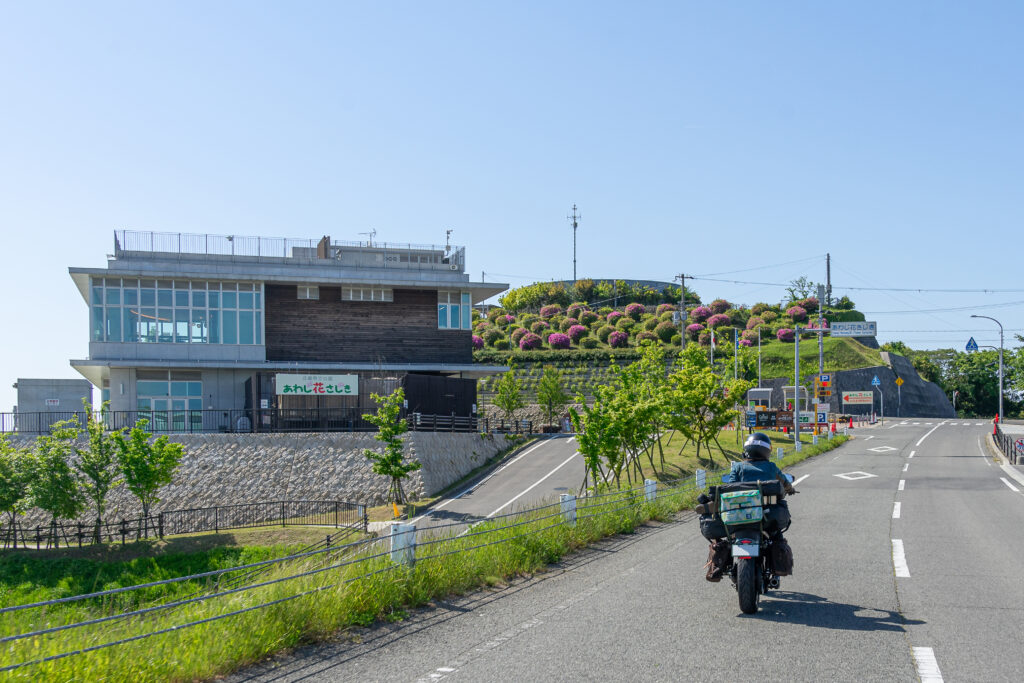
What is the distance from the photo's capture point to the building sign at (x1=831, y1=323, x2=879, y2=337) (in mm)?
84125

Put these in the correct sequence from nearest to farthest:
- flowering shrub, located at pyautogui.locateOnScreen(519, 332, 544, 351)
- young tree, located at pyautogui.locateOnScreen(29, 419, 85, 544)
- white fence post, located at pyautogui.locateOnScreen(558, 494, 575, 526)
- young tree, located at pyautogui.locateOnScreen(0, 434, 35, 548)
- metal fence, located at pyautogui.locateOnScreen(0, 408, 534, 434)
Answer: white fence post, located at pyautogui.locateOnScreen(558, 494, 575, 526) → young tree, located at pyautogui.locateOnScreen(29, 419, 85, 544) → young tree, located at pyautogui.locateOnScreen(0, 434, 35, 548) → metal fence, located at pyautogui.locateOnScreen(0, 408, 534, 434) → flowering shrub, located at pyautogui.locateOnScreen(519, 332, 544, 351)

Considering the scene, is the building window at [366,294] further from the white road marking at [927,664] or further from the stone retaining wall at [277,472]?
the white road marking at [927,664]

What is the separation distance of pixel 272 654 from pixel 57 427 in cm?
2904

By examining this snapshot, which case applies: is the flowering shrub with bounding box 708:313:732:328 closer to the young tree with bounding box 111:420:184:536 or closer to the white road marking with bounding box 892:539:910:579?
the young tree with bounding box 111:420:184:536

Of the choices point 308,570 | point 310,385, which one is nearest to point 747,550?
point 308,570

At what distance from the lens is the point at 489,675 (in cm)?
638

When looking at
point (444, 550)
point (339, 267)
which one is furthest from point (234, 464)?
point (444, 550)

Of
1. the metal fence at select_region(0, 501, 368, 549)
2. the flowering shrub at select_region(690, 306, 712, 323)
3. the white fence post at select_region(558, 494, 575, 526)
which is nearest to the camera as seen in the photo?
the white fence post at select_region(558, 494, 575, 526)

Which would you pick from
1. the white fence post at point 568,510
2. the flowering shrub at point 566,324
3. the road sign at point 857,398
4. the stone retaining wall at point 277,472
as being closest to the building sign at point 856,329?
the road sign at point 857,398

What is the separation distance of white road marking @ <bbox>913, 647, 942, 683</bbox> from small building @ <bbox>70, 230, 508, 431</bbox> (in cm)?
3406

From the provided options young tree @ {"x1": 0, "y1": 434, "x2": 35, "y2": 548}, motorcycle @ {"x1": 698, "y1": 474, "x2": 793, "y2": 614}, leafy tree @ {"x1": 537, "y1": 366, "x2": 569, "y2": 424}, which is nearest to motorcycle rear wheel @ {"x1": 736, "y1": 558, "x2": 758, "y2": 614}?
motorcycle @ {"x1": 698, "y1": 474, "x2": 793, "y2": 614}

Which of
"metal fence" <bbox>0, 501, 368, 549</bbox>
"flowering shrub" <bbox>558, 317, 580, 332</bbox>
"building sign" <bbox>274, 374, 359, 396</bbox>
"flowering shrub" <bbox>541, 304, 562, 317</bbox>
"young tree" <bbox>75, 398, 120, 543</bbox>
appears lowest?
"metal fence" <bbox>0, 501, 368, 549</bbox>

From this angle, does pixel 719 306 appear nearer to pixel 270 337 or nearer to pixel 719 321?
pixel 719 321

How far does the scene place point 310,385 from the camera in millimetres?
40031
